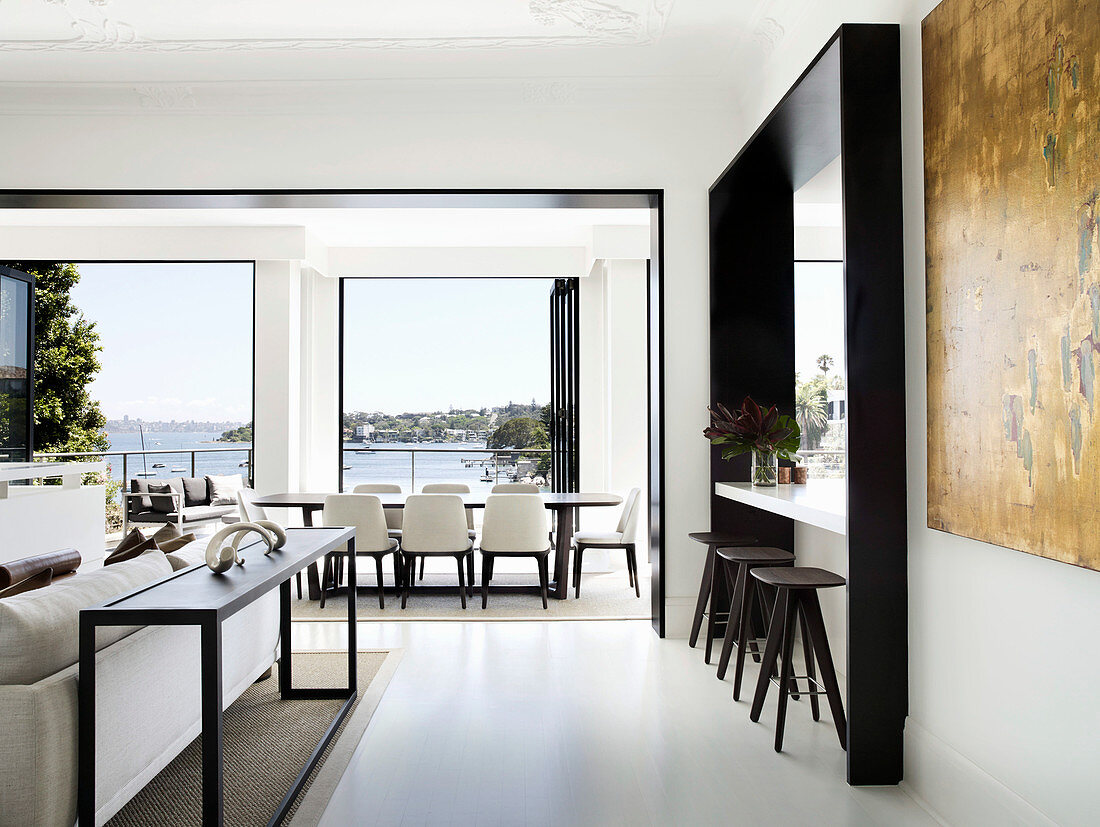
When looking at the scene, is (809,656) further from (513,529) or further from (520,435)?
(520,435)

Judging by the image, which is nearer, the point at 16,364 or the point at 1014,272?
the point at 1014,272

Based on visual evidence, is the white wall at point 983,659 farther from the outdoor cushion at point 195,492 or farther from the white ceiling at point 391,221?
the outdoor cushion at point 195,492


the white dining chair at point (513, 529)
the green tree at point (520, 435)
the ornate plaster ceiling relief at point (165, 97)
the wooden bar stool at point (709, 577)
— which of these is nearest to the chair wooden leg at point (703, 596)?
the wooden bar stool at point (709, 577)

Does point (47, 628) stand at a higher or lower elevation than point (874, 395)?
lower

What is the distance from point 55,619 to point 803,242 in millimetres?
6330

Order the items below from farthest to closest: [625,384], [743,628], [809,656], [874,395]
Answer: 1. [625,384]
2. [743,628]
3. [809,656]
4. [874,395]

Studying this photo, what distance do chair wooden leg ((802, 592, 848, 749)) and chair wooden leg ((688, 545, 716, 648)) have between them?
3.27 feet

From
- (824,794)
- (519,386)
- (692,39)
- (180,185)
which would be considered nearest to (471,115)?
(692,39)

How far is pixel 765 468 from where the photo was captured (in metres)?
3.82

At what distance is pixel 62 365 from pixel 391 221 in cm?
521

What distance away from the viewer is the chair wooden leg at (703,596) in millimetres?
3924

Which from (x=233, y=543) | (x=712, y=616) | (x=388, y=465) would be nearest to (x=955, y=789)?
(x=712, y=616)

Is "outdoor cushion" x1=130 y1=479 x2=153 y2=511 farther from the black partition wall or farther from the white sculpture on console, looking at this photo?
the black partition wall

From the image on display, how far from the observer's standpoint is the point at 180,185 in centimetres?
450
